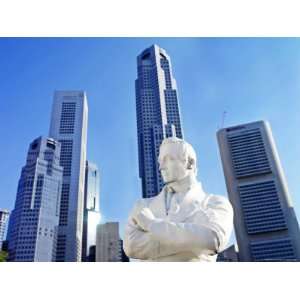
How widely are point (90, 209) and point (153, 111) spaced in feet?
116

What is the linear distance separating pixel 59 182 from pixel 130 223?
59.2 m

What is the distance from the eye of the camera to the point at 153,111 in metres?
59.2

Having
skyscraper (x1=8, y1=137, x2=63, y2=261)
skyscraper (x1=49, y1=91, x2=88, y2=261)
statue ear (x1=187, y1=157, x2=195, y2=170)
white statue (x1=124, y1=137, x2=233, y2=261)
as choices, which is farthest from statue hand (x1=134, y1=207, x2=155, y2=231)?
skyscraper (x1=49, y1=91, x2=88, y2=261)

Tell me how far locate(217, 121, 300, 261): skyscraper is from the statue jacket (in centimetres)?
5495

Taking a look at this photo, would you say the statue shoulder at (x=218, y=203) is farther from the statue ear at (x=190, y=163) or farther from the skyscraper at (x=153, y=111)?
the skyscraper at (x=153, y=111)

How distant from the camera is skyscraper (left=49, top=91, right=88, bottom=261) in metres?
56.7

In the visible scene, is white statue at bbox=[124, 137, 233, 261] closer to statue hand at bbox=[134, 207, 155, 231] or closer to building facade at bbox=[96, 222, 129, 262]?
statue hand at bbox=[134, 207, 155, 231]

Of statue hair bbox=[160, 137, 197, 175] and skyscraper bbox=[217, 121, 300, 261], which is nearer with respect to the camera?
statue hair bbox=[160, 137, 197, 175]

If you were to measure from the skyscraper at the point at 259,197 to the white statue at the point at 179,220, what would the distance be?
180ft

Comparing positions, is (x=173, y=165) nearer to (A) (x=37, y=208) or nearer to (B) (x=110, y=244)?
(B) (x=110, y=244)

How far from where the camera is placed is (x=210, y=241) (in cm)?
232

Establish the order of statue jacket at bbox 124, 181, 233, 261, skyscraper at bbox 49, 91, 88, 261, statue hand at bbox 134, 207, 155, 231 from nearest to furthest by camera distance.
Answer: statue jacket at bbox 124, 181, 233, 261
statue hand at bbox 134, 207, 155, 231
skyscraper at bbox 49, 91, 88, 261
